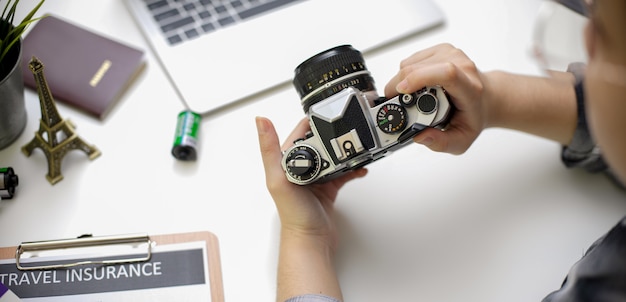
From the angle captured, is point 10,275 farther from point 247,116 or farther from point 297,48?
point 297,48

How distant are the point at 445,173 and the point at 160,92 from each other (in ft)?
1.24

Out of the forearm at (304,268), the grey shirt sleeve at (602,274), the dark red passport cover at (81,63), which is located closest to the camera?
the grey shirt sleeve at (602,274)

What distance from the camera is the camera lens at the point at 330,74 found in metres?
0.64

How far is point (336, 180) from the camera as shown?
2.46 feet

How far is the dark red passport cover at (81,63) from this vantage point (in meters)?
0.79

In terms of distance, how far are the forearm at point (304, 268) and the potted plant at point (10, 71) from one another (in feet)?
1.11

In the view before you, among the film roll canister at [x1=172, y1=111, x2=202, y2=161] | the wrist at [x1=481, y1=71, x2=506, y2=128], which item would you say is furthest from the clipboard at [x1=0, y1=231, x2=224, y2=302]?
the wrist at [x1=481, y1=71, x2=506, y2=128]

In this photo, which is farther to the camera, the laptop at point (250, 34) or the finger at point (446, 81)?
the laptop at point (250, 34)

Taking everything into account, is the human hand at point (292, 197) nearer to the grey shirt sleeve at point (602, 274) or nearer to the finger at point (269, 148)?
the finger at point (269, 148)

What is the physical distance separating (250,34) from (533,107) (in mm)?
375

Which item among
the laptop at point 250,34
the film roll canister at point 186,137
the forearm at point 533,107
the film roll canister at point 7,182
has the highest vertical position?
the laptop at point 250,34

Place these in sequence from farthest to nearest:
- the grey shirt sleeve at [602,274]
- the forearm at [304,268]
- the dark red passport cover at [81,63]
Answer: the dark red passport cover at [81,63] < the forearm at [304,268] < the grey shirt sleeve at [602,274]

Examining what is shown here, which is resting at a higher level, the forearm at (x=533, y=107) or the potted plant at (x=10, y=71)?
the potted plant at (x=10, y=71)

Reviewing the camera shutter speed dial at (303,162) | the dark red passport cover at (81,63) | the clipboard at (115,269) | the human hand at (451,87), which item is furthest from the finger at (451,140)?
the dark red passport cover at (81,63)
